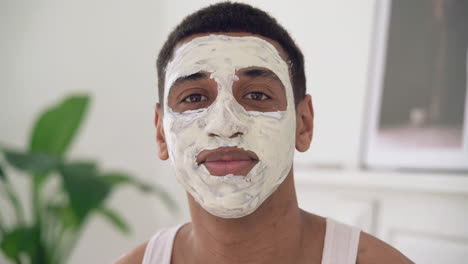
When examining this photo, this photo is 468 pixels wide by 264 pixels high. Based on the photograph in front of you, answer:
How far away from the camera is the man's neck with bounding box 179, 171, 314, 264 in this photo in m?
0.64

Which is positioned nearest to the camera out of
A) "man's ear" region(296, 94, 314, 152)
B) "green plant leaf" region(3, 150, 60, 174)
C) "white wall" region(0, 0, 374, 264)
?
"man's ear" region(296, 94, 314, 152)

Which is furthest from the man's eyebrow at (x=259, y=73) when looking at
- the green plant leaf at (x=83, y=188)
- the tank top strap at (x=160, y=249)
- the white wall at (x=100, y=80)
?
the white wall at (x=100, y=80)

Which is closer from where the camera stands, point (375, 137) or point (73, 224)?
point (375, 137)

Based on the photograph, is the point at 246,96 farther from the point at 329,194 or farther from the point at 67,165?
the point at 67,165

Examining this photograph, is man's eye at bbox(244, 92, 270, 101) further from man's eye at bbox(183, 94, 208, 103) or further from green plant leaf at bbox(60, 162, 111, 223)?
green plant leaf at bbox(60, 162, 111, 223)

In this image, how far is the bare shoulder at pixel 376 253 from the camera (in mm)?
644

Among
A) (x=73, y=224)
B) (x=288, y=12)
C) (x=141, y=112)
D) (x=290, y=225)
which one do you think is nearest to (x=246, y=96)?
(x=290, y=225)

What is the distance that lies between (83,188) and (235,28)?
0.74m

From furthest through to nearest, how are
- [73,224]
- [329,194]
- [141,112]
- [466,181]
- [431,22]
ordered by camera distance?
1. [141,112]
2. [73,224]
3. [329,194]
4. [431,22]
5. [466,181]

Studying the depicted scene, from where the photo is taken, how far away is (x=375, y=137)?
3.76 feet

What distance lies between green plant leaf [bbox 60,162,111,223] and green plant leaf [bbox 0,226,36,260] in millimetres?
193

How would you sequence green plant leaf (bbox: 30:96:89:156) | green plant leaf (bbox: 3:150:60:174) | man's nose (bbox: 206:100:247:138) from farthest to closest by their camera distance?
green plant leaf (bbox: 30:96:89:156), green plant leaf (bbox: 3:150:60:174), man's nose (bbox: 206:100:247:138)

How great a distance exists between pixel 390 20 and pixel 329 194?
1.57 feet

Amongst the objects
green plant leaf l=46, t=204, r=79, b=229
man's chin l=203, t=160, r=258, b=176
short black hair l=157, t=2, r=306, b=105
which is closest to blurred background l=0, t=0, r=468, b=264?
short black hair l=157, t=2, r=306, b=105
